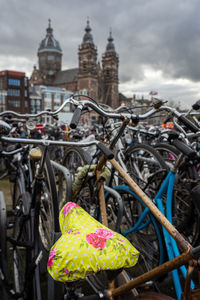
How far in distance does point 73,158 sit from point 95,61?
67589mm

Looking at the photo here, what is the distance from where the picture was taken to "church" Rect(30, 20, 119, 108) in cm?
6426

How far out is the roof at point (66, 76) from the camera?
70.2 metres

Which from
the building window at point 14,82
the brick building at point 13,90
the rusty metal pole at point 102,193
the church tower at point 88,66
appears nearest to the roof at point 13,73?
the brick building at point 13,90

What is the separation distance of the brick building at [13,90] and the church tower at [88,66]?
18649 millimetres

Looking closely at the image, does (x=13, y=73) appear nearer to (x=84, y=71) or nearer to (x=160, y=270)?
(x=84, y=71)

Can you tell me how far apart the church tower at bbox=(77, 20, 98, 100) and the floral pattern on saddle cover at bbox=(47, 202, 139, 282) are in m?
63.3

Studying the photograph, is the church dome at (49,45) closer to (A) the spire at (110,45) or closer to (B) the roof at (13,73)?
(A) the spire at (110,45)

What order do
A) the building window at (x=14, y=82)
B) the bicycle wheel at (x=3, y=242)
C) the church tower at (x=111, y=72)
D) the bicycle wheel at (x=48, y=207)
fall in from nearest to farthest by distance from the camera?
the bicycle wheel at (x=48, y=207) → the bicycle wheel at (x=3, y=242) → the building window at (x=14, y=82) → the church tower at (x=111, y=72)

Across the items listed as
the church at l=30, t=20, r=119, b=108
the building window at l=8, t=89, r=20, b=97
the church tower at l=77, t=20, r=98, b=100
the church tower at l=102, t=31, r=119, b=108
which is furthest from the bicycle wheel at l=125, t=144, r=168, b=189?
the church tower at l=102, t=31, r=119, b=108

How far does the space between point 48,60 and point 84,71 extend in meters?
17.9

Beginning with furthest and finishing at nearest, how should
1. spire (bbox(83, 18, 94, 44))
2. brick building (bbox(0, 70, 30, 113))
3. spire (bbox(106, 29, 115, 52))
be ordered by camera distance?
spire (bbox(106, 29, 115, 52)), spire (bbox(83, 18, 94, 44)), brick building (bbox(0, 70, 30, 113))

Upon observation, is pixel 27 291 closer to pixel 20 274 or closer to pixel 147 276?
pixel 20 274

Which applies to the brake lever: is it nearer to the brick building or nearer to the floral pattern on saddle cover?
the floral pattern on saddle cover

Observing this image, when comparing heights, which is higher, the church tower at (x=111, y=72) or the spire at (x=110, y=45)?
the spire at (x=110, y=45)
